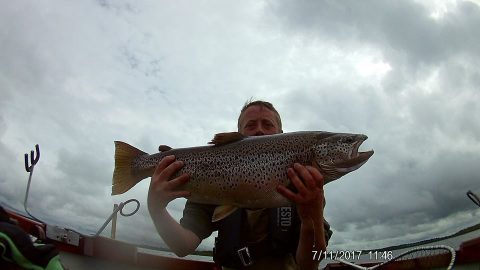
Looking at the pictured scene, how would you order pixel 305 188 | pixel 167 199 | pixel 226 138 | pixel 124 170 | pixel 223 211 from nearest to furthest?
pixel 305 188 → pixel 223 211 → pixel 167 199 → pixel 226 138 → pixel 124 170

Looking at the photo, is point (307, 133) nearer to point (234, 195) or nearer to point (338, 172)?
point (338, 172)

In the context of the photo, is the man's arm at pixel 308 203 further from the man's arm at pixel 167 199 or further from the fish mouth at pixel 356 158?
the man's arm at pixel 167 199

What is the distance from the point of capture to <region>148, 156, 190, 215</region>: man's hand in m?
4.32

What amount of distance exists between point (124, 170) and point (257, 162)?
1819 millimetres

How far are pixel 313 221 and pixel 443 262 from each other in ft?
10.6

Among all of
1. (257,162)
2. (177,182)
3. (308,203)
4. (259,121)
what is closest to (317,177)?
(308,203)

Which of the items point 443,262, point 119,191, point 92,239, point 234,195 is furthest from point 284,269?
point 92,239

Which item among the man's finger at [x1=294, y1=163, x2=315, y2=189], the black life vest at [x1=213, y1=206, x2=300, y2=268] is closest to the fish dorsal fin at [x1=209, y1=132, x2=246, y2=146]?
the man's finger at [x1=294, y1=163, x2=315, y2=189]

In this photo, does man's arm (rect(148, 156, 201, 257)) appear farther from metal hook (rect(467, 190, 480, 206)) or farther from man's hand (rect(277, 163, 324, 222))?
metal hook (rect(467, 190, 480, 206))

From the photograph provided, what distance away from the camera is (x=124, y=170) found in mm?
4828

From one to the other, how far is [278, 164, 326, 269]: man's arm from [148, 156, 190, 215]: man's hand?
1.21 m

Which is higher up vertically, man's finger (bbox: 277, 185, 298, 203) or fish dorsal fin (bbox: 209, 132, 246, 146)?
fish dorsal fin (bbox: 209, 132, 246, 146)

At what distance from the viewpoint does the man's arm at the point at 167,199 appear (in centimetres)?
433

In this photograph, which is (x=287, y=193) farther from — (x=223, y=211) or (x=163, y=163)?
(x=163, y=163)
